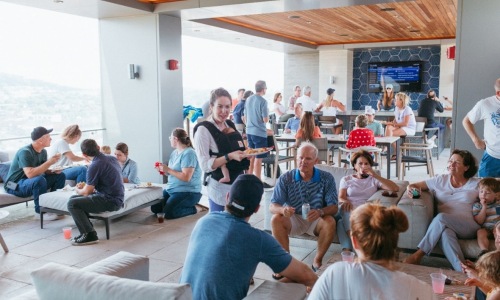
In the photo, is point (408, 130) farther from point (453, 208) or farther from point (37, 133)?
point (37, 133)

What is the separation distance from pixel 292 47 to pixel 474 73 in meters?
8.78

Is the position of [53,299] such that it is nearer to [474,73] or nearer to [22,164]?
[22,164]

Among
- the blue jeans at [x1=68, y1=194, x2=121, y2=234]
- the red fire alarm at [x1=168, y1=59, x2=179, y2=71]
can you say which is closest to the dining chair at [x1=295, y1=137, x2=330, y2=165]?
the red fire alarm at [x1=168, y1=59, x2=179, y2=71]

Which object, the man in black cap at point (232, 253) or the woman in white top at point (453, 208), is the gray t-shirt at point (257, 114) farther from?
the man in black cap at point (232, 253)

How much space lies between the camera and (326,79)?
47.2ft

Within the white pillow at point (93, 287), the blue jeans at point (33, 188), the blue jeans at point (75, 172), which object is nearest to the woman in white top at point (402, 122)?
the blue jeans at point (75, 172)

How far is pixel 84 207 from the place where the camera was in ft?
15.7

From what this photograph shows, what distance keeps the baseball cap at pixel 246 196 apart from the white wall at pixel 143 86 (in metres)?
5.16

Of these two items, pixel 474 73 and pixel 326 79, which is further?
pixel 326 79

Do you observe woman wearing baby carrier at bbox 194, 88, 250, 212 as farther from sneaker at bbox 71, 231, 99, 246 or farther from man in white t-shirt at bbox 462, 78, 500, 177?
man in white t-shirt at bbox 462, 78, 500, 177

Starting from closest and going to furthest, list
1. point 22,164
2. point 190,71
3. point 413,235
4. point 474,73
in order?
1. point 413,235
2. point 474,73
3. point 22,164
4. point 190,71

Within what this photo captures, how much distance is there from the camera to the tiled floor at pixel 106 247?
13.0 ft

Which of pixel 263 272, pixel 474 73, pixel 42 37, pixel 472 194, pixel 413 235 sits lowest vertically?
pixel 263 272

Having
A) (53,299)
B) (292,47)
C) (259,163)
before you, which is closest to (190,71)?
(292,47)
